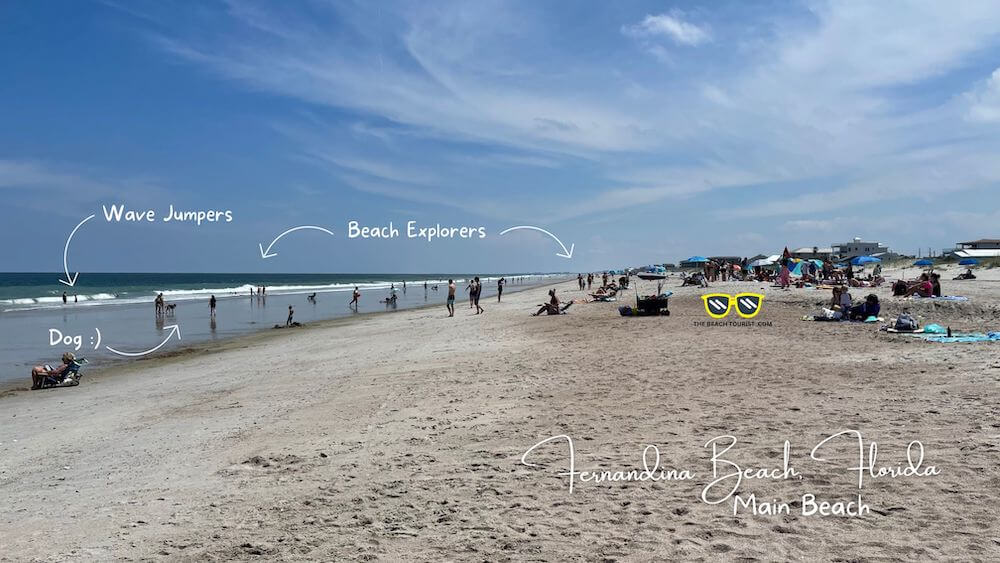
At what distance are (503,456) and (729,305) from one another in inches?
697

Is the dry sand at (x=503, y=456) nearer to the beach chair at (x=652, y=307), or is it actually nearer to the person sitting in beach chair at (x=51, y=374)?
the person sitting in beach chair at (x=51, y=374)

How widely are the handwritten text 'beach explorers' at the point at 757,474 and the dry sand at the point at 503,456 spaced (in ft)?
0.33

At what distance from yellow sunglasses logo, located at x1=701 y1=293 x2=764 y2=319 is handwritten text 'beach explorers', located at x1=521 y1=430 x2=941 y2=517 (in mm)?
14720

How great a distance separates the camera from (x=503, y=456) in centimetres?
676

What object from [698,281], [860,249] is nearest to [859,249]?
[860,249]

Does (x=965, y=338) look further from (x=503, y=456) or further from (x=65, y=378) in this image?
(x=65, y=378)

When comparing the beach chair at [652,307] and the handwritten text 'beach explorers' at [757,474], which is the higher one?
the beach chair at [652,307]

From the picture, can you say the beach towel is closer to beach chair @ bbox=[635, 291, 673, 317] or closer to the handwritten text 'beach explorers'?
the handwritten text 'beach explorers'

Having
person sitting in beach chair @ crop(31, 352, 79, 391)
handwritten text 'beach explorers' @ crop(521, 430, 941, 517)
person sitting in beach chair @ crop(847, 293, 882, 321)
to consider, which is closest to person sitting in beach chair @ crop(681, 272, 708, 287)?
person sitting in beach chair @ crop(847, 293, 882, 321)

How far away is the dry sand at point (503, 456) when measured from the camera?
476cm

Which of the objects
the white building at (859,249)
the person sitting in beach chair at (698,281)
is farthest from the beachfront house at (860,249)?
the person sitting in beach chair at (698,281)

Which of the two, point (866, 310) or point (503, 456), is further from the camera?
point (866, 310)

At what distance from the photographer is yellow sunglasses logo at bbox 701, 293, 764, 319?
2098cm

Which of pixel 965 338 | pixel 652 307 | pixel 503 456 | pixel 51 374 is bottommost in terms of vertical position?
pixel 51 374
